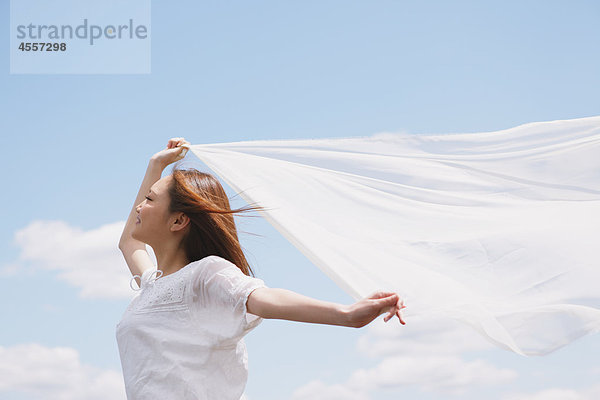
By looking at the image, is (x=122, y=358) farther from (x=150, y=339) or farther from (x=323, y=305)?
(x=323, y=305)

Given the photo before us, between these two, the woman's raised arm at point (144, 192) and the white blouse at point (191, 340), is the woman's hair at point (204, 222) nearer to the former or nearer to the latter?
the white blouse at point (191, 340)

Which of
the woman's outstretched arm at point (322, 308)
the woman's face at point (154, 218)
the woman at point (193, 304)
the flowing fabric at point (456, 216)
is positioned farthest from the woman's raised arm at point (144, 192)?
the woman's outstretched arm at point (322, 308)

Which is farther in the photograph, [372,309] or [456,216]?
[456,216]

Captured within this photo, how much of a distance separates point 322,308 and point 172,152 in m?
1.75

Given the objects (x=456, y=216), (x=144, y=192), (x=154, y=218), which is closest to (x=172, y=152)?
(x=144, y=192)

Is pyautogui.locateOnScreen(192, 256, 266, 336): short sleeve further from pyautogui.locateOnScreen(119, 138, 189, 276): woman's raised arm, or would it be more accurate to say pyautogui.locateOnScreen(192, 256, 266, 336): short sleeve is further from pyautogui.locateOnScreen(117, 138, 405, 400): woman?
pyautogui.locateOnScreen(119, 138, 189, 276): woman's raised arm

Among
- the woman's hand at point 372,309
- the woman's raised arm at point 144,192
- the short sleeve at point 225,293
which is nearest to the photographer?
the woman's hand at point 372,309

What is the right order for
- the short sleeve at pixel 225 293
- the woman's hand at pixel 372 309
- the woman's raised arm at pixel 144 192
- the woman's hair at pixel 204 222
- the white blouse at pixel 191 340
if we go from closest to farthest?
the woman's hand at pixel 372 309 < the short sleeve at pixel 225 293 < the white blouse at pixel 191 340 < the woman's hair at pixel 204 222 < the woman's raised arm at pixel 144 192

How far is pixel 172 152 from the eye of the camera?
3432mm

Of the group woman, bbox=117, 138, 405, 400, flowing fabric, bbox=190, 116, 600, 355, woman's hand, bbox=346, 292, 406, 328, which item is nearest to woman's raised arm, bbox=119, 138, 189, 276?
flowing fabric, bbox=190, 116, 600, 355

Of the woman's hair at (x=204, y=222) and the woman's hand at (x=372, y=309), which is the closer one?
the woman's hand at (x=372, y=309)

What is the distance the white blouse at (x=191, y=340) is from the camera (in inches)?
95.8

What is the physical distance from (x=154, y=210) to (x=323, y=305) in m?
1.09

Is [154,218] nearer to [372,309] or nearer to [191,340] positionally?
[191,340]
